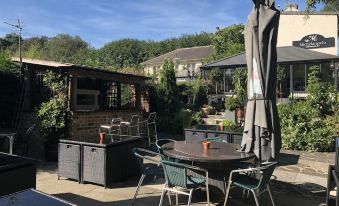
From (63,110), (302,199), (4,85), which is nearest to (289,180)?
(302,199)

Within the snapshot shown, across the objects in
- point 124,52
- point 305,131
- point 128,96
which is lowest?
point 305,131

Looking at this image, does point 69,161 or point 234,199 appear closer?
point 234,199

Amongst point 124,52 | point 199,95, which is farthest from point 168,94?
point 124,52

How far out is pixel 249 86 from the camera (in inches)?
199

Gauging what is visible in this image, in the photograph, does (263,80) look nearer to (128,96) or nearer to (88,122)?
(88,122)

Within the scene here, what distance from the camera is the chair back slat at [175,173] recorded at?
4.37 metres

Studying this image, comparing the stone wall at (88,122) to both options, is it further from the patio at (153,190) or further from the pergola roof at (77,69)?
the patio at (153,190)

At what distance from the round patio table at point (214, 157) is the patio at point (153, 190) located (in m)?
0.44

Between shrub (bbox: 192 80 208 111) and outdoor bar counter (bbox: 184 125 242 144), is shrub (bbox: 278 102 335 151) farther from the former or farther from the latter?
shrub (bbox: 192 80 208 111)

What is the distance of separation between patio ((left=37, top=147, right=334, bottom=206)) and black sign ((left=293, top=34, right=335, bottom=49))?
20.3m

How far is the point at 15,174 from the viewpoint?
12.3ft

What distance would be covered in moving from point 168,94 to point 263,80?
402 inches

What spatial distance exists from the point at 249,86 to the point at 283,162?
3.72 m

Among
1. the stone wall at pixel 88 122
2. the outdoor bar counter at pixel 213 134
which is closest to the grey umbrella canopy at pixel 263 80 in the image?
the outdoor bar counter at pixel 213 134
